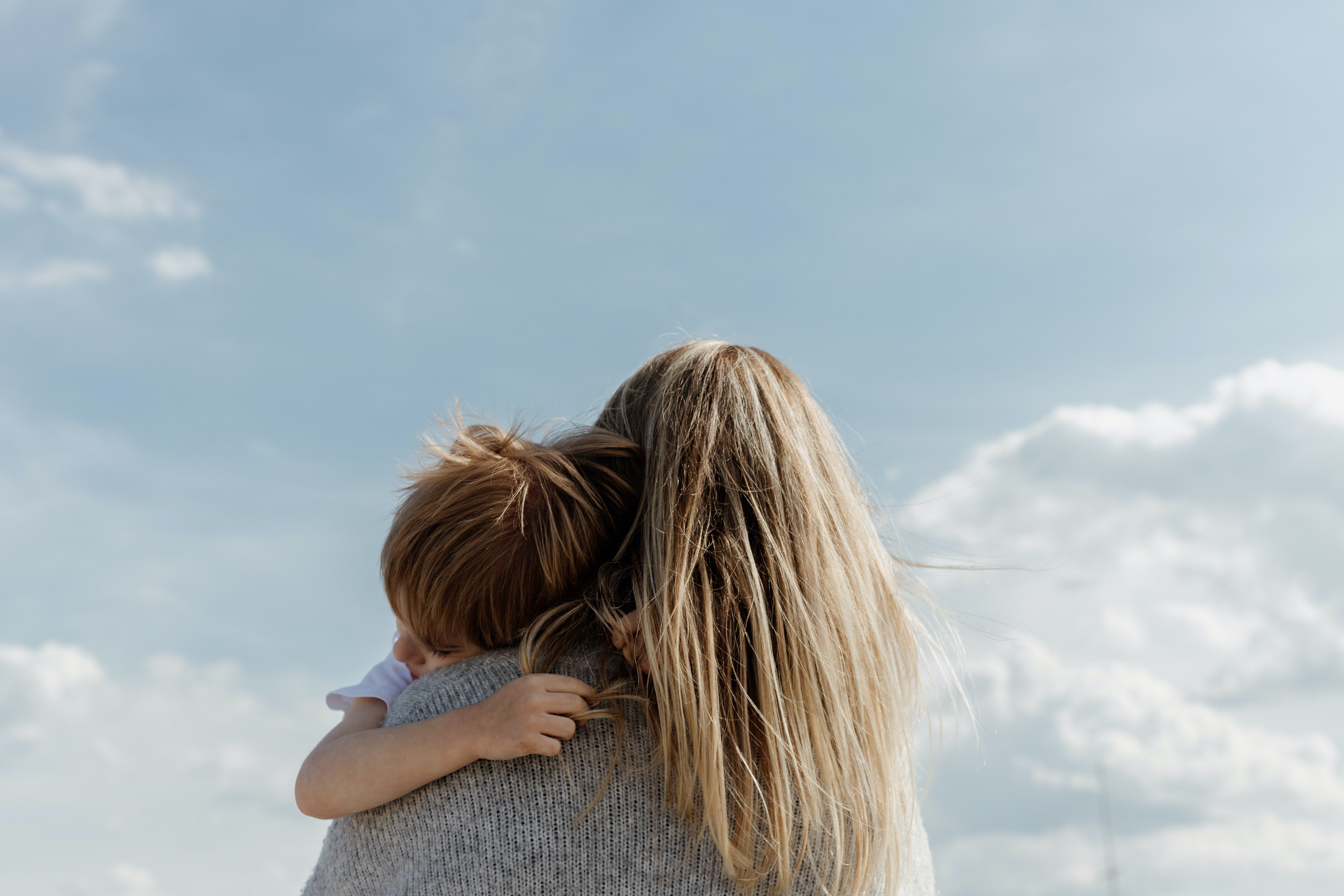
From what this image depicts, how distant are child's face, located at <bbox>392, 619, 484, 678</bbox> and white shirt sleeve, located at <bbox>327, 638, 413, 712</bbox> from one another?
0.05 m

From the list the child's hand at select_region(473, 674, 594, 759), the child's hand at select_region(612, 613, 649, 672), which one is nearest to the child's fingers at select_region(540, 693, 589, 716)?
the child's hand at select_region(473, 674, 594, 759)

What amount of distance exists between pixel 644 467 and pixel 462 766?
2.39 feet

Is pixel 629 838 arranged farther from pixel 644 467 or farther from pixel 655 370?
pixel 655 370

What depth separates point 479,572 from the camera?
2.12 m

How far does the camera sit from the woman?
189 centimetres

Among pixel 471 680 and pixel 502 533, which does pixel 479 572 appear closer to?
pixel 502 533

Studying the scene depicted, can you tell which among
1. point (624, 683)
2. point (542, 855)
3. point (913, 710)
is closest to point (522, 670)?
point (624, 683)

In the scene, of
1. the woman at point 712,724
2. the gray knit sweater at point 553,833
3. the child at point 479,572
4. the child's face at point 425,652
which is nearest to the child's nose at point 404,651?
the child's face at point 425,652

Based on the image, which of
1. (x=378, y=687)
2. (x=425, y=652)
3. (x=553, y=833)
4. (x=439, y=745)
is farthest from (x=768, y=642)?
(x=378, y=687)

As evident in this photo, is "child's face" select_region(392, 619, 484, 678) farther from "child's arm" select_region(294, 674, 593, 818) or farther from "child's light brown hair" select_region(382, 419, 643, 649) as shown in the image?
"child's arm" select_region(294, 674, 593, 818)

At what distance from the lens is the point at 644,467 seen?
2285 mm

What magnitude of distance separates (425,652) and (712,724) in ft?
2.59

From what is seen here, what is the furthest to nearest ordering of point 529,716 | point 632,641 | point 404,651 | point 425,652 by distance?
point 404,651
point 425,652
point 632,641
point 529,716

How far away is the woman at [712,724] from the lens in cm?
189
